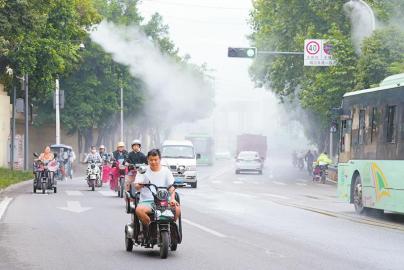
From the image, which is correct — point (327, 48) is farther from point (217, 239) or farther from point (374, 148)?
point (217, 239)

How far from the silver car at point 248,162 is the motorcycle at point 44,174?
34193mm

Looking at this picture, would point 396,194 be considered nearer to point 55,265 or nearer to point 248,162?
point 55,265

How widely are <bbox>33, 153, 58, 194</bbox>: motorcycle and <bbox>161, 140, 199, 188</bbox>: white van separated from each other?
254 inches

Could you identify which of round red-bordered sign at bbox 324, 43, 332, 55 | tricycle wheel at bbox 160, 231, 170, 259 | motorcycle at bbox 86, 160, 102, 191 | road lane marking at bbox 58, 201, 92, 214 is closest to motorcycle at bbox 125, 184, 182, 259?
tricycle wheel at bbox 160, 231, 170, 259

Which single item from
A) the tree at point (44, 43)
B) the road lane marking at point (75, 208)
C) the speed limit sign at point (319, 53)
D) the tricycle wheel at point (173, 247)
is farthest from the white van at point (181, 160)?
the tricycle wheel at point (173, 247)

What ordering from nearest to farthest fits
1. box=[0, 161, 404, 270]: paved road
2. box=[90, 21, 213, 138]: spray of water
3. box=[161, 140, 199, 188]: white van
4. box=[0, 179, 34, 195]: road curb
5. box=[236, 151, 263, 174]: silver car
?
box=[0, 161, 404, 270]: paved road → box=[0, 179, 34, 195]: road curb → box=[161, 140, 199, 188]: white van → box=[236, 151, 263, 174]: silver car → box=[90, 21, 213, 138]: spray of water

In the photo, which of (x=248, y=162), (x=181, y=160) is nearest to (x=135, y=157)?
(x=181, y=160)

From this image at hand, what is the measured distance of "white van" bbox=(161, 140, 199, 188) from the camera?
40.9 metres

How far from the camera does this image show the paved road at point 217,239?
13336 mm

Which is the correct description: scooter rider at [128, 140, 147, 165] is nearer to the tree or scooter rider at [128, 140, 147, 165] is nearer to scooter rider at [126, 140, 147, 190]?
scooter rider at [126, 140, 147, 190]

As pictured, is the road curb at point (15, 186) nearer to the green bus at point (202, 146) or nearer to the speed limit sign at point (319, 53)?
the speed limit sign at point (319, 53)

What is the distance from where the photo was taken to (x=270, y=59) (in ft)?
237

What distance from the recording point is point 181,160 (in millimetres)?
41344

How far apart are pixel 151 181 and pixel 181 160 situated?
27.1 meters
